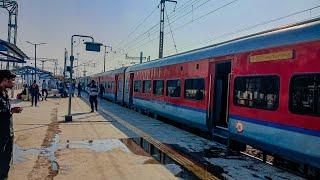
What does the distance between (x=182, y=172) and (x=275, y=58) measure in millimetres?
3249

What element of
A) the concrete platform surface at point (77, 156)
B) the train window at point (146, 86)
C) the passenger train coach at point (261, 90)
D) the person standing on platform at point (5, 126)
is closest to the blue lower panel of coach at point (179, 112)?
the passenger train coach at point (261, 90)

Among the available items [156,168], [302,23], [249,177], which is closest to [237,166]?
[249,177]

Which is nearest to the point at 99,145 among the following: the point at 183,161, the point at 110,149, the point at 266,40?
the point at 110,149

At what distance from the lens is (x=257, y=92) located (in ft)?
34.3

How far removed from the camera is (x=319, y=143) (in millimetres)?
7902

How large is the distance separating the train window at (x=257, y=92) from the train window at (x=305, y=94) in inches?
25.6

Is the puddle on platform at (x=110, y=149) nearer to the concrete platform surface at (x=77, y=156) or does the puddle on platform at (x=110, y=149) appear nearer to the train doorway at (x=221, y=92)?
the concrete platform surface at (x=77, y=156)

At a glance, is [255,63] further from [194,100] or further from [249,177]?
[194,100]

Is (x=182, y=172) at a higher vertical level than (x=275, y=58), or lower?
lower

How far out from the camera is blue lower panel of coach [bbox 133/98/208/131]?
564 inches

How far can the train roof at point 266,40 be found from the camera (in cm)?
860

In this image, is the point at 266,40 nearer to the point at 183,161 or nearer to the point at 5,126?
the point at 183,161

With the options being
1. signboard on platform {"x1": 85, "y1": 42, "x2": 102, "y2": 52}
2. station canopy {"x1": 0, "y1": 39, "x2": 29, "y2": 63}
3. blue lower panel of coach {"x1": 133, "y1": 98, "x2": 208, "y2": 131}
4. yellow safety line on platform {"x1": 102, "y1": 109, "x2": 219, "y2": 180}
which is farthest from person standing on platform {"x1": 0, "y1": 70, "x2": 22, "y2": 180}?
signboard on platform {"x1": 85, "y1": 42, "x2": 102, "y2": 52}

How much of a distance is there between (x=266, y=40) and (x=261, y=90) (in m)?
1.17
